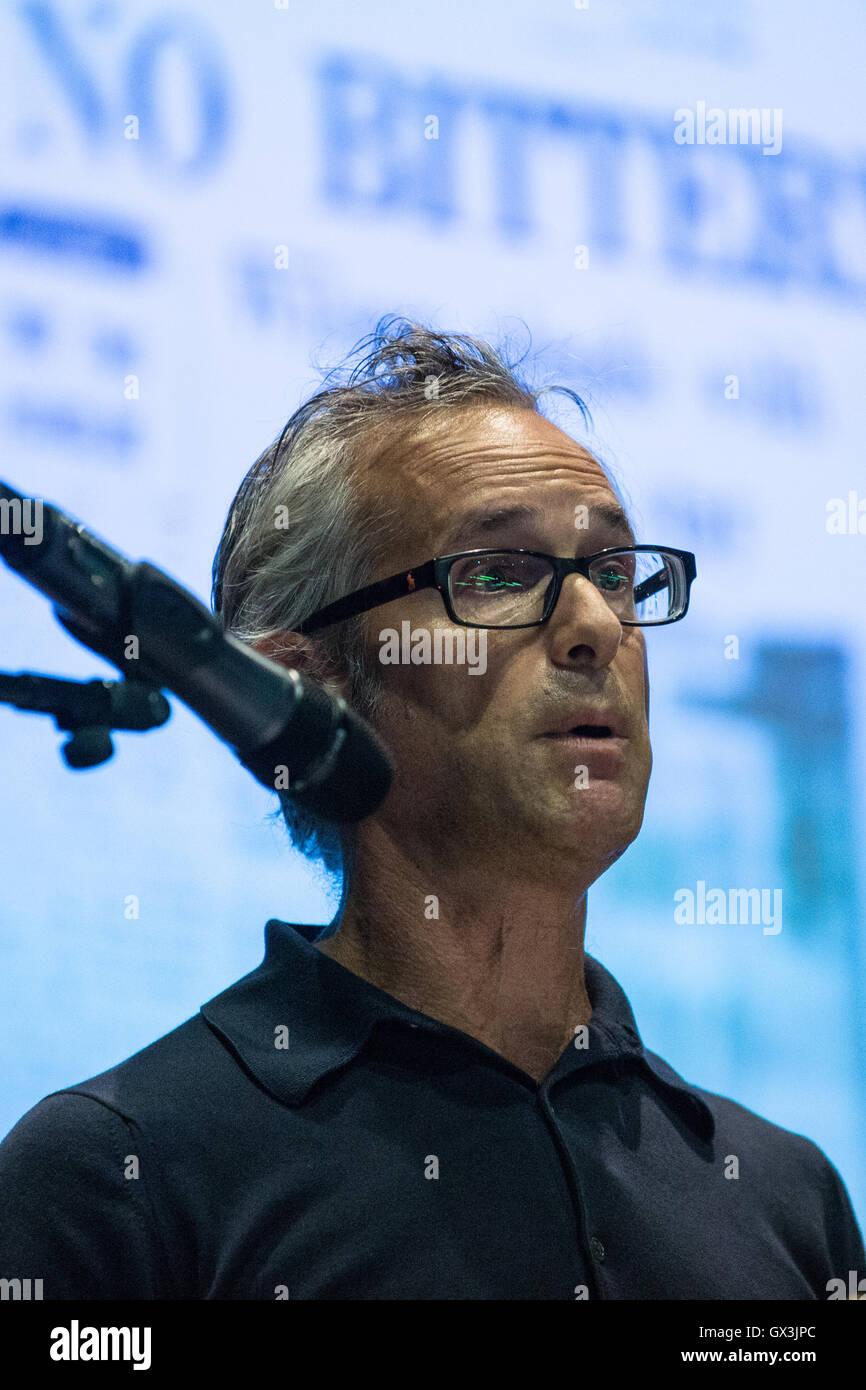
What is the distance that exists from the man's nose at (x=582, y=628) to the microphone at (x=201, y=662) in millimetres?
585

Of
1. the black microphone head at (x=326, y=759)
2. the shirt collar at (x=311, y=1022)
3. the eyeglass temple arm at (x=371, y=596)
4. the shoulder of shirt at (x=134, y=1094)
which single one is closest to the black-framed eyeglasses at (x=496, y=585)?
the eyeglass temple arm at (x=371, y=596)

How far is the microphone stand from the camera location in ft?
3.24

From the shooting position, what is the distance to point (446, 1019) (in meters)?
1.50

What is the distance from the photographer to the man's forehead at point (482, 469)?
5.08ft

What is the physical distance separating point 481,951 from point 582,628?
0.35 metres

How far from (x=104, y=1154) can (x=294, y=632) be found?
0.60 metres

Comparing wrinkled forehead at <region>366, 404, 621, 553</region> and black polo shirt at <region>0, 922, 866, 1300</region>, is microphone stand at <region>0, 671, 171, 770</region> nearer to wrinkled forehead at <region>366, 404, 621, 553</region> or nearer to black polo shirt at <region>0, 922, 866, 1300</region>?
black polo shirt at <region>0, 922, 866, 1300</region>

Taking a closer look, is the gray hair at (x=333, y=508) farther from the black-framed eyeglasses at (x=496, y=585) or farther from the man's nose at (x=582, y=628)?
the man's nose at (x=582, y=628)

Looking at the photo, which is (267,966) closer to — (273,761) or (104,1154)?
(104,1154)

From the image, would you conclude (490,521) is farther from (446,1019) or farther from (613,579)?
(446,1019)

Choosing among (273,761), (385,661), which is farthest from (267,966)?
(273,761)

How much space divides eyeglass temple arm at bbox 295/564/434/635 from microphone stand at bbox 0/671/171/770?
55 cm

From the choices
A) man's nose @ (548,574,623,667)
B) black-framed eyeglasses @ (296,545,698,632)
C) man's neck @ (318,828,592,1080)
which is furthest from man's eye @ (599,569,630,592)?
man's neck @ (318,828,592,1080)

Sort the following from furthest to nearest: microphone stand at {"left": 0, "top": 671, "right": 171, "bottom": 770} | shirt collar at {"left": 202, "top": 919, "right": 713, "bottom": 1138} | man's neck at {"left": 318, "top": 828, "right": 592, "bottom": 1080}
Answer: man's neck at {"left": 318, "top": 828, "right": 592, "bottom": 1080} < shirt collar at {"left": 202, "top": 919, "right": 713, "bottom": 1138} < microphone stand at {"left": 0, "top": 671, "right": 171, "bottom": 770}
